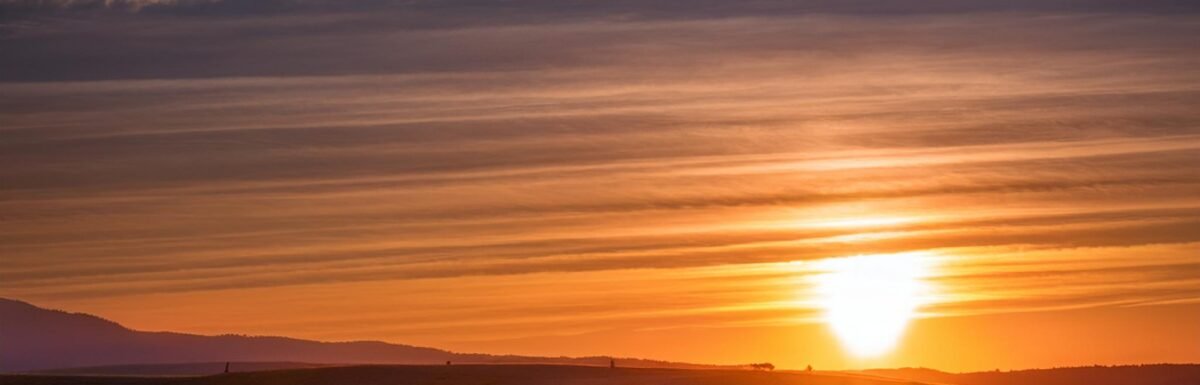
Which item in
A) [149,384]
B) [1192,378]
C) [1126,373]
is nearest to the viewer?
[149,384]

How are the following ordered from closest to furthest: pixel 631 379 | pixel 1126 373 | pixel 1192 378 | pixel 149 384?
pixel 631 379 < pixel 149 384 < pixel 1192 378 < pixel 1126 373

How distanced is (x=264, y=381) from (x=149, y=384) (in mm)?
4754

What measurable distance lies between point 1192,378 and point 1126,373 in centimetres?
1276

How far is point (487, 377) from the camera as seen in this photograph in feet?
323

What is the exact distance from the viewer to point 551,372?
329 feet

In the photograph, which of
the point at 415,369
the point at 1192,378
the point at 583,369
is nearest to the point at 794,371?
the point at 583,369

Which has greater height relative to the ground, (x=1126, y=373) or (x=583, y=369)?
(x=1126, y=373)

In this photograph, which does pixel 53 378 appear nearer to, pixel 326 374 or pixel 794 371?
pixel 326 374

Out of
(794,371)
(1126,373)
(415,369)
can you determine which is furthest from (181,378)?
(1126,373)

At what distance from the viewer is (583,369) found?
101m

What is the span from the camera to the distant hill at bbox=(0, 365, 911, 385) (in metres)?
93.5

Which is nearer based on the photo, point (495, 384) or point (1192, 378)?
point (495, 384)

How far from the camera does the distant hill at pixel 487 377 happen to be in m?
93.5

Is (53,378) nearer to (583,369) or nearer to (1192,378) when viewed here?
(583,369)
